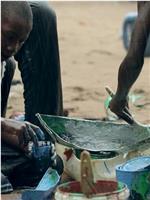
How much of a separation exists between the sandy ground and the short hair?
2.01 meters

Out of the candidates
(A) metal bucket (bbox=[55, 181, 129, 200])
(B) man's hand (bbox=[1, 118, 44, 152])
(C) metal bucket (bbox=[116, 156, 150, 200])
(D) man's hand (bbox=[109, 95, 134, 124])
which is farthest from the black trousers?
(A) metal bucket (bbox=[55, 181, 129, 200])

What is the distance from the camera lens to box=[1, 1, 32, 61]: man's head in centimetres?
381

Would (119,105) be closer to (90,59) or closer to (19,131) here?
(19,131)

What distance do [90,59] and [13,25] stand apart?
591cm

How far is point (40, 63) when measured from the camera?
4801 millimetres

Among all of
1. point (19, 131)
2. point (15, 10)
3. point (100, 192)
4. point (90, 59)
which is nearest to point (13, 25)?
point (15, 10)

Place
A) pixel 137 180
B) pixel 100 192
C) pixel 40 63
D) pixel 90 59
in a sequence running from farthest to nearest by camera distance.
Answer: pixel 90 59
pixel 40 63
pixel 137 180
pixel 100 192

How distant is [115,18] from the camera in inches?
576

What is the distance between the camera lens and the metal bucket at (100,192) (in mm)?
3281

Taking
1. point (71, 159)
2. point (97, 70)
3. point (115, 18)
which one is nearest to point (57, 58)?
point (71, 159)

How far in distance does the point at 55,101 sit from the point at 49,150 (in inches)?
30.9

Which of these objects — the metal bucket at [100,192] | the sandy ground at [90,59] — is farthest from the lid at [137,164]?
the sandy ground at [90,59]

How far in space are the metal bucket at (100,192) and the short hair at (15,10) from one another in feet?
2.93

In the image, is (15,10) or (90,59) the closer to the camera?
(15,10)
